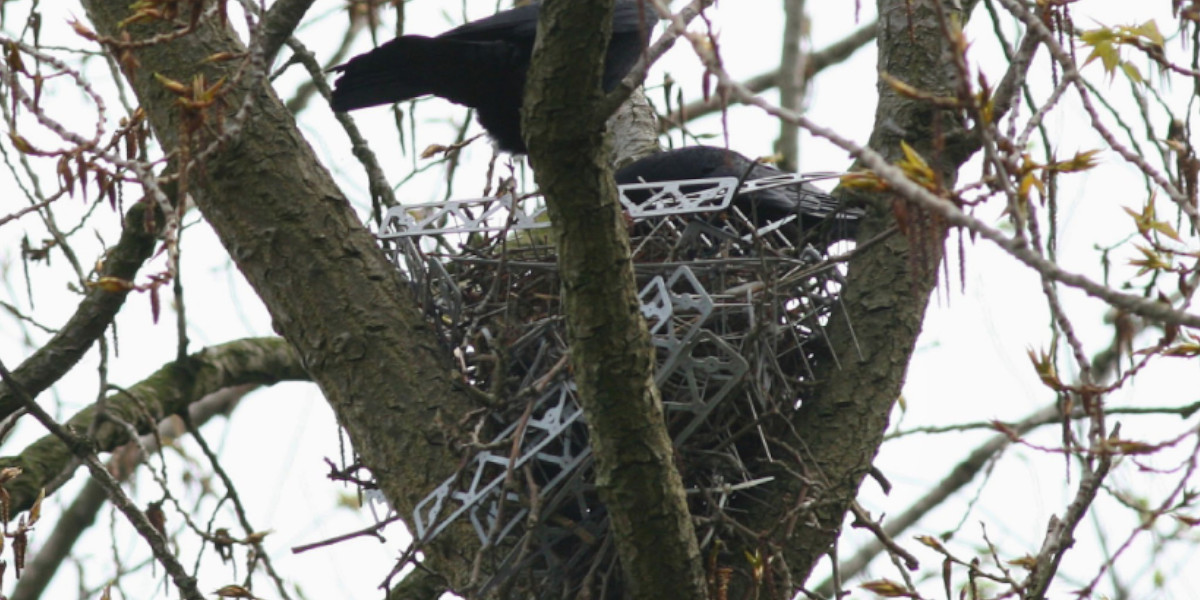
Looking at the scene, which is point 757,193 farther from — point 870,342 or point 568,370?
point 568,370

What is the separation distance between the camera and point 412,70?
3295 millimetres

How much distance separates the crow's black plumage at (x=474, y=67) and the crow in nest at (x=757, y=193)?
1.19ft

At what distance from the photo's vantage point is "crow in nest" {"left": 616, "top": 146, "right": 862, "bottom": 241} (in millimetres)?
3039

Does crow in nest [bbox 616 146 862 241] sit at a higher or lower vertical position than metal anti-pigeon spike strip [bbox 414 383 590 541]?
higher

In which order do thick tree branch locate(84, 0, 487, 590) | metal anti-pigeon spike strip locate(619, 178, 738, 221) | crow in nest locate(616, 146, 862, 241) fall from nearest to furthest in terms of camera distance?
metal anti-pigeon spike strip locate(619, 178, 738, 221), thick tree branch locate(84, 0, 487, 590), crow in nest locate(616, 146, 862, 241)

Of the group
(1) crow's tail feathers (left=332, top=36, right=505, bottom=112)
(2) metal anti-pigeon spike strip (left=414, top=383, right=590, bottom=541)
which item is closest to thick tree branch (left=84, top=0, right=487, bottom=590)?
(2) metal anti-pigeon spike strip (left=414, top=383, right=590, bottom=541)

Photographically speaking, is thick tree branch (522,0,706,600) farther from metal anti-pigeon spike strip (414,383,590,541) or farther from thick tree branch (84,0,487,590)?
thick tree branch (84,0,487,590)

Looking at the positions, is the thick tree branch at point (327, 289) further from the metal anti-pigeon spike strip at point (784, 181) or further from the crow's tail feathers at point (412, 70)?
the metal anti-pigeon spike strip at point (784, 181)

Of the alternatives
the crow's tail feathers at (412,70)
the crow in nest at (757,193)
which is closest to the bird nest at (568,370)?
the crow in nest at (757,193)

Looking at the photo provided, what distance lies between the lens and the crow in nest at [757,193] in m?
3.04

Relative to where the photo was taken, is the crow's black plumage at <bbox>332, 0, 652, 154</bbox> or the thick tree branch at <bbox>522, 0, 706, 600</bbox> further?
the crow's black plumage at <bbox>332, 0, 652, 154</bbox>

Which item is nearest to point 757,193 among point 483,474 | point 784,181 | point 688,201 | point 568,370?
point 784,181

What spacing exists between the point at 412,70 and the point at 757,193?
3.10 ft

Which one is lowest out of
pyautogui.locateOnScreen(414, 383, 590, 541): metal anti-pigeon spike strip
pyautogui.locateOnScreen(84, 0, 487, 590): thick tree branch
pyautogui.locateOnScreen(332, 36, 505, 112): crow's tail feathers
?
pyautogui.locateOnScreen(414, 383, 590, 541): metal anti-pigeon spike strip
